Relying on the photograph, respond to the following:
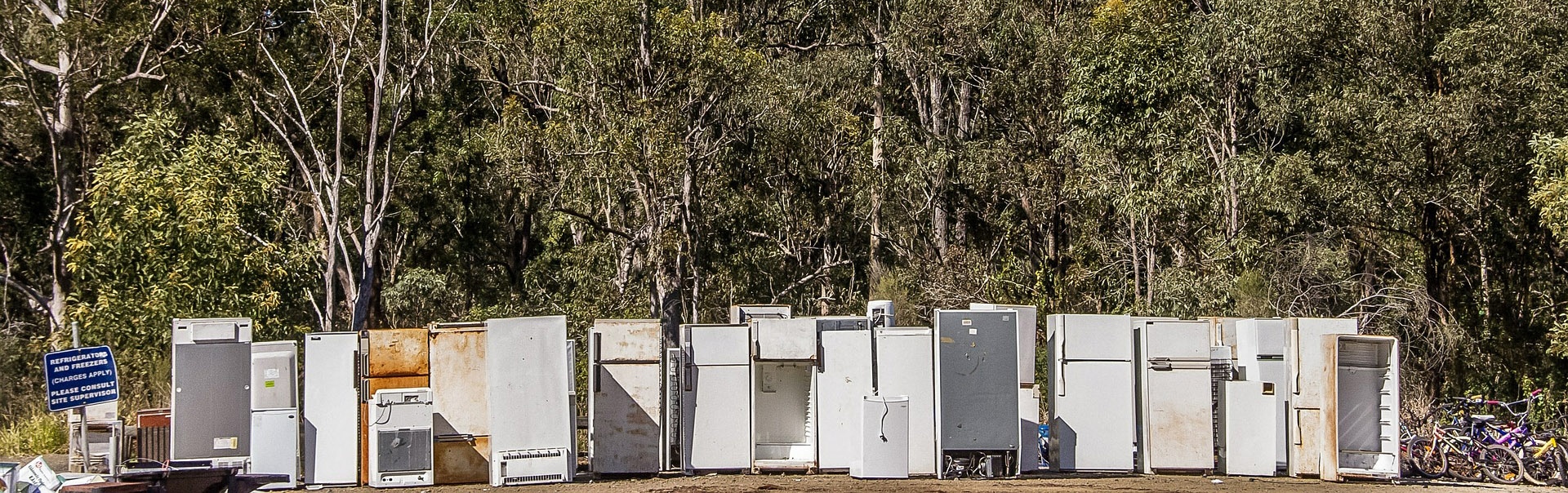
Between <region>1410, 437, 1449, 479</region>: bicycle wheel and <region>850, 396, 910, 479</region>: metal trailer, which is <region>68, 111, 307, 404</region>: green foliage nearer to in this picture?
<region>850, 396, 910, 479</region>: metal trailer

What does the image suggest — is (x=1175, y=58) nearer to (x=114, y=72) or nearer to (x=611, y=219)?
(x=611, y=219)

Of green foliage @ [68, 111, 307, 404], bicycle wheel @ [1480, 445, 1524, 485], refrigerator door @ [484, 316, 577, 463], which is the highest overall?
green foliage @ [68, 111, 307, 404]

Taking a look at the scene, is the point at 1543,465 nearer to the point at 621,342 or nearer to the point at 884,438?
the point at 884,438

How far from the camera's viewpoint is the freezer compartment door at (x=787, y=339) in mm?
12820

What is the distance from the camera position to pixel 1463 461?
13.4m

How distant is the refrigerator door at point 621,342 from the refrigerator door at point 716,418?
0.52 metres

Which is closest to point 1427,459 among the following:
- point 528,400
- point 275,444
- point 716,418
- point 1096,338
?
point 1096,338

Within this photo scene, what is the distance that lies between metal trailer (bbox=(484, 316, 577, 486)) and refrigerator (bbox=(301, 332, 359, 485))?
1.29 m

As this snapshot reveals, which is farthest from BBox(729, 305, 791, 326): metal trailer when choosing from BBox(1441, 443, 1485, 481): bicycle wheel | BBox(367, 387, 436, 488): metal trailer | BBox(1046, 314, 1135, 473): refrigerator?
BBox(1441, 443, 1485, 481): bicycle wheel

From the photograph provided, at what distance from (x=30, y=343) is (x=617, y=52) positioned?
35.9 ft

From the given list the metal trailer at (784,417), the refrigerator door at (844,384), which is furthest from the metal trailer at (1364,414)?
the metal trailer at (784,417)

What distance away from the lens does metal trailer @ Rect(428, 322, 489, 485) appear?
12367mm

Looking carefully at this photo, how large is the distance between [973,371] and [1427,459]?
492 centimetres

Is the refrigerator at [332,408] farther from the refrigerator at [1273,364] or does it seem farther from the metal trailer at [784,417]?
the refrigerator at [1273,364]
